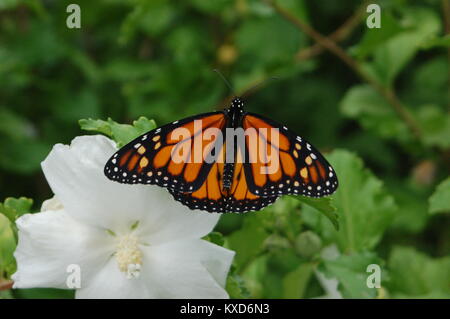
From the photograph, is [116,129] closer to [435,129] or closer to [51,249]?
[51,249]

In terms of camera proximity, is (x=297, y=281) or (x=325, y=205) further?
(x=297, y=281)

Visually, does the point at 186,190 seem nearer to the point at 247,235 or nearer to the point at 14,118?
the point at 247,235

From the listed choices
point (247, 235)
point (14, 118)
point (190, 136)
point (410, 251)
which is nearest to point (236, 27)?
point (14, 118)

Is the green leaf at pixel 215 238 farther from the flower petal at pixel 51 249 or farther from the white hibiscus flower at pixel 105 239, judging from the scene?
the flower petal at pixel 51 249

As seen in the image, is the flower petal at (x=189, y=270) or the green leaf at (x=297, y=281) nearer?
the flower petal at (x=189, y=270)

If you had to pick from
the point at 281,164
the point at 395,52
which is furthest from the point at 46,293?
the point at 395,52

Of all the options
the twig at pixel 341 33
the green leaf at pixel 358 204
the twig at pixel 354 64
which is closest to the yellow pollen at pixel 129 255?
the green leaf at pixel 358 204
